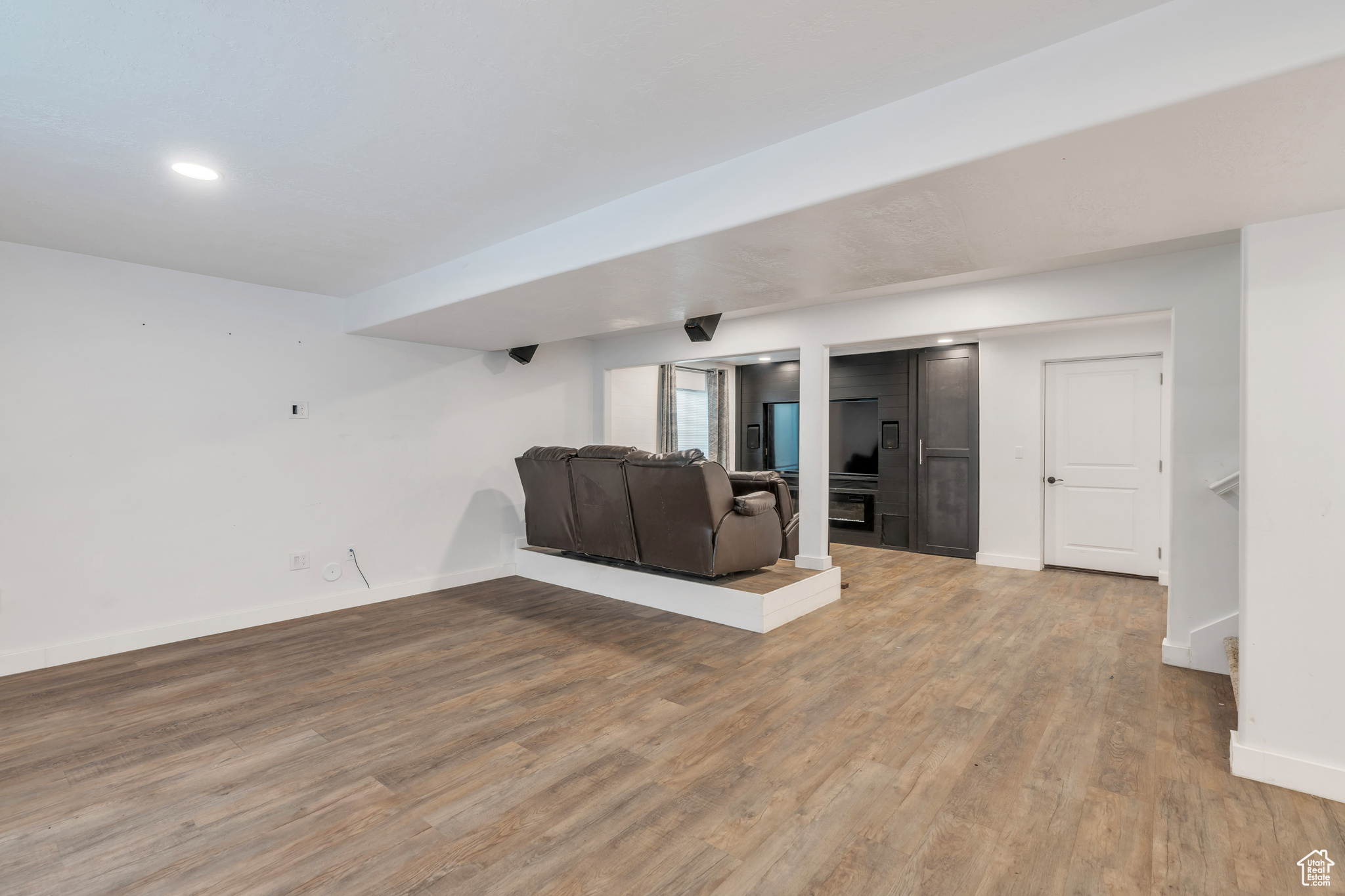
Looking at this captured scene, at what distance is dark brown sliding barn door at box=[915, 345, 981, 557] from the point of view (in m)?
6.15

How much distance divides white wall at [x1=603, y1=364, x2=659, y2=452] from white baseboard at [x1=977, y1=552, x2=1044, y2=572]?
430 cm

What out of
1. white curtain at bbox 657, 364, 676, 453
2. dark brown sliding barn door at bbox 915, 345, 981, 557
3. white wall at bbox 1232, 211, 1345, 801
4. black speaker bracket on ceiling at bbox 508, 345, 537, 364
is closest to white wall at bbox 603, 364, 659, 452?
white curtain at bbox 657, 364, 676, 453

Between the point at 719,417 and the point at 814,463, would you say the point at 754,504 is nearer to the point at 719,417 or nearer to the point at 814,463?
the point at 814,463

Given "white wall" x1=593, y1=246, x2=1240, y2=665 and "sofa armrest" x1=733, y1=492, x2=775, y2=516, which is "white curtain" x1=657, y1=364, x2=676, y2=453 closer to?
"sofa armrest" x1=733, y1=492, x2=775, y2=516

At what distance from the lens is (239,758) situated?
2.42 m

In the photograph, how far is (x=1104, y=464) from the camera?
557 centimetres

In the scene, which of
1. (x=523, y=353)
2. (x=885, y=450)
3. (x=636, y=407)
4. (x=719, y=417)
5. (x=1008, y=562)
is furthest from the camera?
(x=719, y=417)

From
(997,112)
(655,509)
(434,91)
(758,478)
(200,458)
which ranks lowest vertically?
(655,509)

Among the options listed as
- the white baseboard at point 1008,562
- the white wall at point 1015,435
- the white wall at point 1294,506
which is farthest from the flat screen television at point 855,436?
the white wall at point 1294,506

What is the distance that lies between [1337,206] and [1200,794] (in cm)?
212

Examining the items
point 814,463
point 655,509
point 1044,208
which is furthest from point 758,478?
point 1044,208

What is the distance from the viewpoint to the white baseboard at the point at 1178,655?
3375mm

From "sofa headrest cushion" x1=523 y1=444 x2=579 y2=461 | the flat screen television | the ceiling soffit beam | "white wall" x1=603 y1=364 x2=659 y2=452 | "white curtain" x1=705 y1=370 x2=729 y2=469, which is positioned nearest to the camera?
the ceiling soffit beam

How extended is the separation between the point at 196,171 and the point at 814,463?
4326 millimetres
